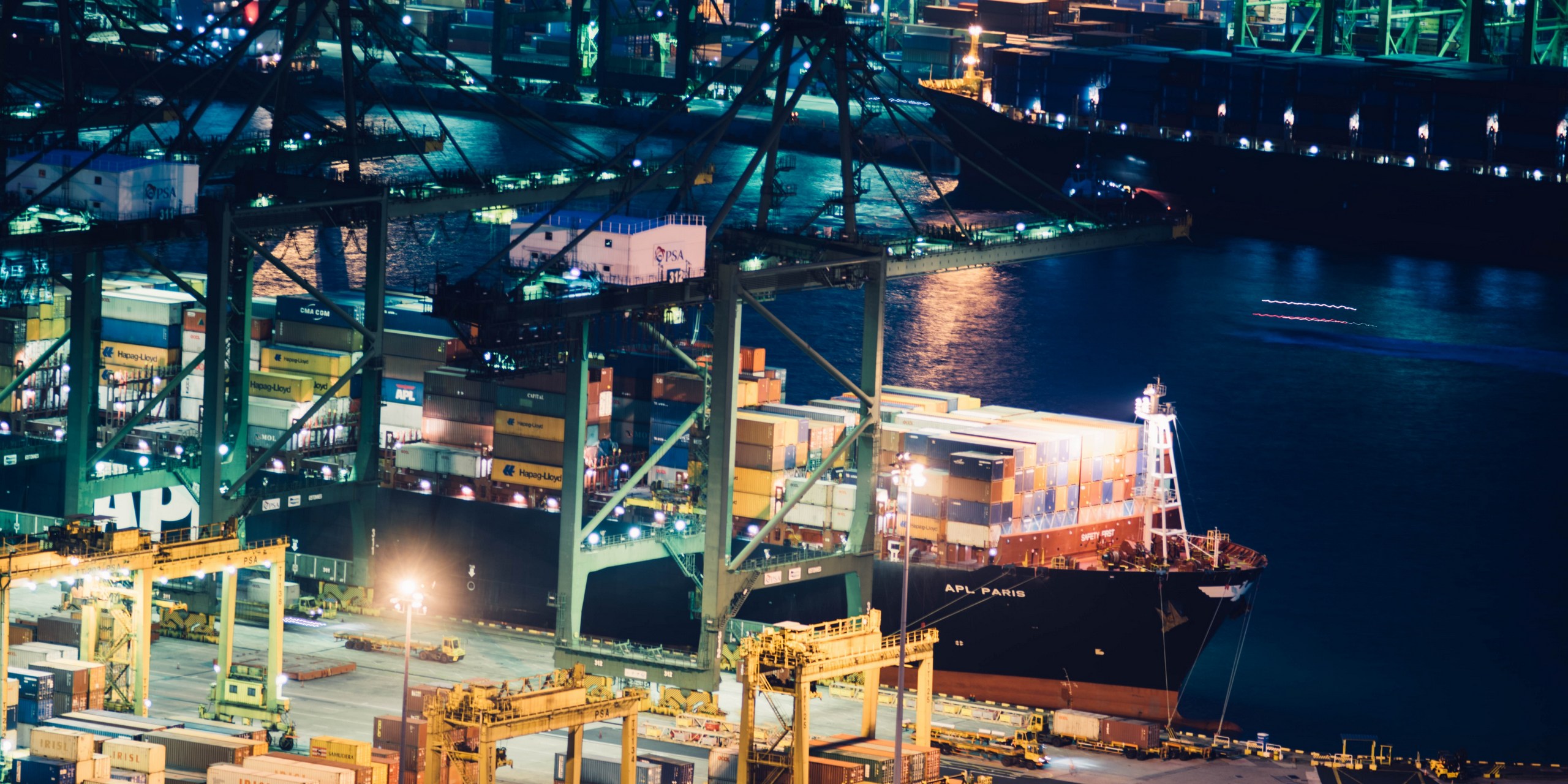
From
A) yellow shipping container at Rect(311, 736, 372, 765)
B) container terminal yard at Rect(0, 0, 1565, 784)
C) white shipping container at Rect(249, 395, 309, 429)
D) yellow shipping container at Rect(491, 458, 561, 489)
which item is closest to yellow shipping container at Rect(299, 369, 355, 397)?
container terminal yard at Rect(0, 0, 1565, 784)

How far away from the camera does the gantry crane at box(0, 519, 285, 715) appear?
46531 millimetres

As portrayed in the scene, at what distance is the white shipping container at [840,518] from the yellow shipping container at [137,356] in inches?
817

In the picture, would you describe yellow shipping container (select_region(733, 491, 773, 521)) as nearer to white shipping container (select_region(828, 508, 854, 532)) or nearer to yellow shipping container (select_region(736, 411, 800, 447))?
yellow shipping container (select_region(736, 411, 800, 447))

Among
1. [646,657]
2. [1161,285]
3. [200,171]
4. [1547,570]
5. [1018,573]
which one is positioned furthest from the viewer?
[1161,285]

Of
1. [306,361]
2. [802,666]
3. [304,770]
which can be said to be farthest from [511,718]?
[306,361]

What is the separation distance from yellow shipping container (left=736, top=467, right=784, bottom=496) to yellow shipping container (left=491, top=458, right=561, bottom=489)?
16.3 feet

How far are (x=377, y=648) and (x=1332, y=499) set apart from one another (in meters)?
34.9

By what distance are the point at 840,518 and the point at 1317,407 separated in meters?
39.7

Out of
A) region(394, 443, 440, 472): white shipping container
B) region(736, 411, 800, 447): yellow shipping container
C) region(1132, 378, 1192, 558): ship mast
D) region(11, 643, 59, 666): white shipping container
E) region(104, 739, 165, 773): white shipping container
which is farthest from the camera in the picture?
region(394, 443, 440, 472): white shipping container

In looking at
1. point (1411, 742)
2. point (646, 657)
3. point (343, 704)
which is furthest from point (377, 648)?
point (1411, 742)

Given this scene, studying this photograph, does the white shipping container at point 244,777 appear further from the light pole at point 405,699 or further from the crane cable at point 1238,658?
the crane cable at point 1238,658

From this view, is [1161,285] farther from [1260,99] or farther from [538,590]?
[538,590]

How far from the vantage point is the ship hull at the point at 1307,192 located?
126812mm

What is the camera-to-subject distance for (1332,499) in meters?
81.2
